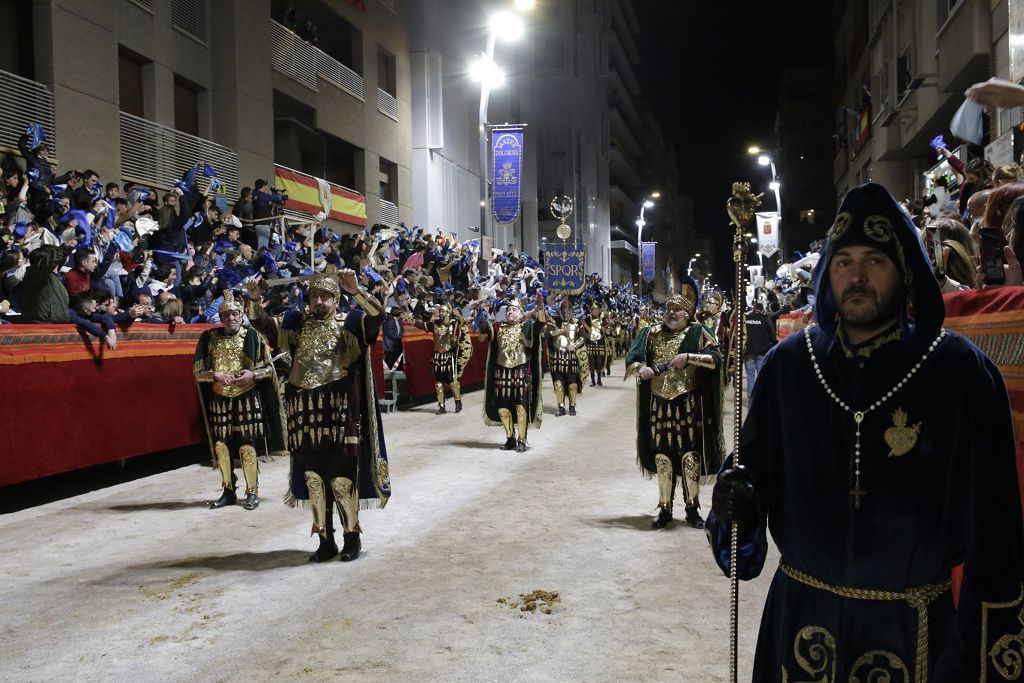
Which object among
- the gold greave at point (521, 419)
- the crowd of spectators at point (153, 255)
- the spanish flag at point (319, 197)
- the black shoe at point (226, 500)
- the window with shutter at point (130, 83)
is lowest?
the black shoe at point (226, 500)

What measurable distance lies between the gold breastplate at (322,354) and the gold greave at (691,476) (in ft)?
10.5

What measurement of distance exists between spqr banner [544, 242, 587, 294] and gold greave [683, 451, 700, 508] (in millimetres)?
17020

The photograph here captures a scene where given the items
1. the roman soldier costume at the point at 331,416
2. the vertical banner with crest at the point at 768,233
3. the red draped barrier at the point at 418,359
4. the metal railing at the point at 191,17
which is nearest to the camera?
the roman soldier costume at the point at 331,416

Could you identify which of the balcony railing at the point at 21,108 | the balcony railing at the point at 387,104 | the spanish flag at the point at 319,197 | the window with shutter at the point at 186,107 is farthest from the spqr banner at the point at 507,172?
the balcony railing at the point at 21,108

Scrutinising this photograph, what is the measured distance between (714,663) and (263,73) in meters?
21.1

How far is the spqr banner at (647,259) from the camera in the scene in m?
77.9

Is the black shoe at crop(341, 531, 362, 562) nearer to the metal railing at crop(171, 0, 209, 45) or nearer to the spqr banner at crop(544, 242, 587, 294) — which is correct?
the metal railing at crop(171, 0, 209, 45)

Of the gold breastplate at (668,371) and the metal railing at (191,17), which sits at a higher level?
the metal railing at (191,17)

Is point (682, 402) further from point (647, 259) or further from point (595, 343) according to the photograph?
point (647, 259)

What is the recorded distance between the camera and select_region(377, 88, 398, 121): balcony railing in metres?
29.7

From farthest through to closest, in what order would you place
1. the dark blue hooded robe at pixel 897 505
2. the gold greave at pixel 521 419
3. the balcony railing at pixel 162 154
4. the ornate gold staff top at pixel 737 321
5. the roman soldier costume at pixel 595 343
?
1. the roman soldier costume at pixel 595 343
2. the balcony railing at pixel 162 154
3. the gold greave at pixel 521 419
4. the ornate gold staff top at pixel 737 321
5. the dark blue hooded robe at pixel 897 505

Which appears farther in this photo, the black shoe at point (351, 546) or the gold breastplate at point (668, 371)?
the gold breastplate at point (668, 371)

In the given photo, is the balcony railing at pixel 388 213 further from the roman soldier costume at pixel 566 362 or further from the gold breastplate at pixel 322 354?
the gold breastplate at pixel 322 354

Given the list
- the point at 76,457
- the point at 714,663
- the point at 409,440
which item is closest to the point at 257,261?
the point at 409,440
